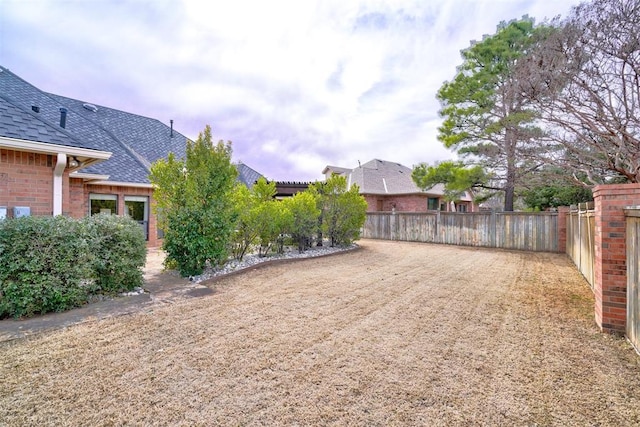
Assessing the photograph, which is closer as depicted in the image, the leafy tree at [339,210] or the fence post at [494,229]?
the leafy tree at [339,210]

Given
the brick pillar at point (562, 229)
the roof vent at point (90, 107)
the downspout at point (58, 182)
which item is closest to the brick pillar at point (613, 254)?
the downspout at point (58, 182)

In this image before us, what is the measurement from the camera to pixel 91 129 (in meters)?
12.1

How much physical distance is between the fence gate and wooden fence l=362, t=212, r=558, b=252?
31.9 feet

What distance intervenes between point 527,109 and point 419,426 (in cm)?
1218

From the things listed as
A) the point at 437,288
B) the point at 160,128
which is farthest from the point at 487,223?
the point at 160,128

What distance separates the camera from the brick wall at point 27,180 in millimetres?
5180

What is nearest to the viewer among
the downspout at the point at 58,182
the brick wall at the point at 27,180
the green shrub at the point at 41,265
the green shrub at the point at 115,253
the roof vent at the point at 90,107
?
the green shrub at the point at 41,265

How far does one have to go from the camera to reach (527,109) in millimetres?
10812

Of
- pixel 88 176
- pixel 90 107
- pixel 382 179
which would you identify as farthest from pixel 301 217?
pixel 382 179

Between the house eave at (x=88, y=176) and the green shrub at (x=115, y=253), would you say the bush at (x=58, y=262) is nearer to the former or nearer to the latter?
the green shrub at (x=115, y=253)

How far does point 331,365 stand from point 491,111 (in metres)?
14.4

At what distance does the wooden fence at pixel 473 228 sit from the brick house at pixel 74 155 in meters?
8.91

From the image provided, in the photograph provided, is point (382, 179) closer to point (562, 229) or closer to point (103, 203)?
point (562, 229)

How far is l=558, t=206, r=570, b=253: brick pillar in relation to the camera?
11086 millimetres
